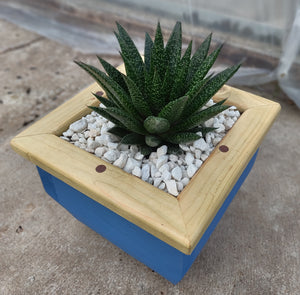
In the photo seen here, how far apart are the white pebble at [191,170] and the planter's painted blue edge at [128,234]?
187mm

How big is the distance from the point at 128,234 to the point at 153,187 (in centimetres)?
19

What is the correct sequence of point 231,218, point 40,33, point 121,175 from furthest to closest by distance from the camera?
point 40,33
point 231,218
point 121,175

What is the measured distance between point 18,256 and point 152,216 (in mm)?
688

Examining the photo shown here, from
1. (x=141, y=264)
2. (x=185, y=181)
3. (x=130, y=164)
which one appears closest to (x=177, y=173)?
(x=185, y=181)

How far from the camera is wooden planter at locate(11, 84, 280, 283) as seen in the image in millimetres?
662

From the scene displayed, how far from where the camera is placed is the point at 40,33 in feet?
8.14

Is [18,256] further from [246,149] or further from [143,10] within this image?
[143,10]

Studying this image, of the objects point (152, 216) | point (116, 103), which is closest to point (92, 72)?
point (116, 103)

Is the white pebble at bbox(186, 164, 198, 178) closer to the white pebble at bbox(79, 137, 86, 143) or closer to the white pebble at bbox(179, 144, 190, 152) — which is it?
the white pebble at bbox(179, 144, 190, 152)

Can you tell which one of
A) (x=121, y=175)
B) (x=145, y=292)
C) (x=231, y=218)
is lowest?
(x=145, y=292)

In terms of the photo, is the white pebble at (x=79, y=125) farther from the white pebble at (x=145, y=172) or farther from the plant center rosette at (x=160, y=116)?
the white pebble at (x=145, y=172)

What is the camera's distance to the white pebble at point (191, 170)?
782 millimetres

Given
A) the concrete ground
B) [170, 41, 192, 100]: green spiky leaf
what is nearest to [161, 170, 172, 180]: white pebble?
[170, 41, 192, 100]: green spiky leaf

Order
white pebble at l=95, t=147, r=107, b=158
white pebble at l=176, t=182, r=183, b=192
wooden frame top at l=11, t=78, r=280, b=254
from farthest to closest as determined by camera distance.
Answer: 1. white pebble at l=95, t=147, r=107, b=158
2. white pebble at l=176, t=182, r=183, b=192
3. wooden frame top at l=11, t=78, r=280, b=254
